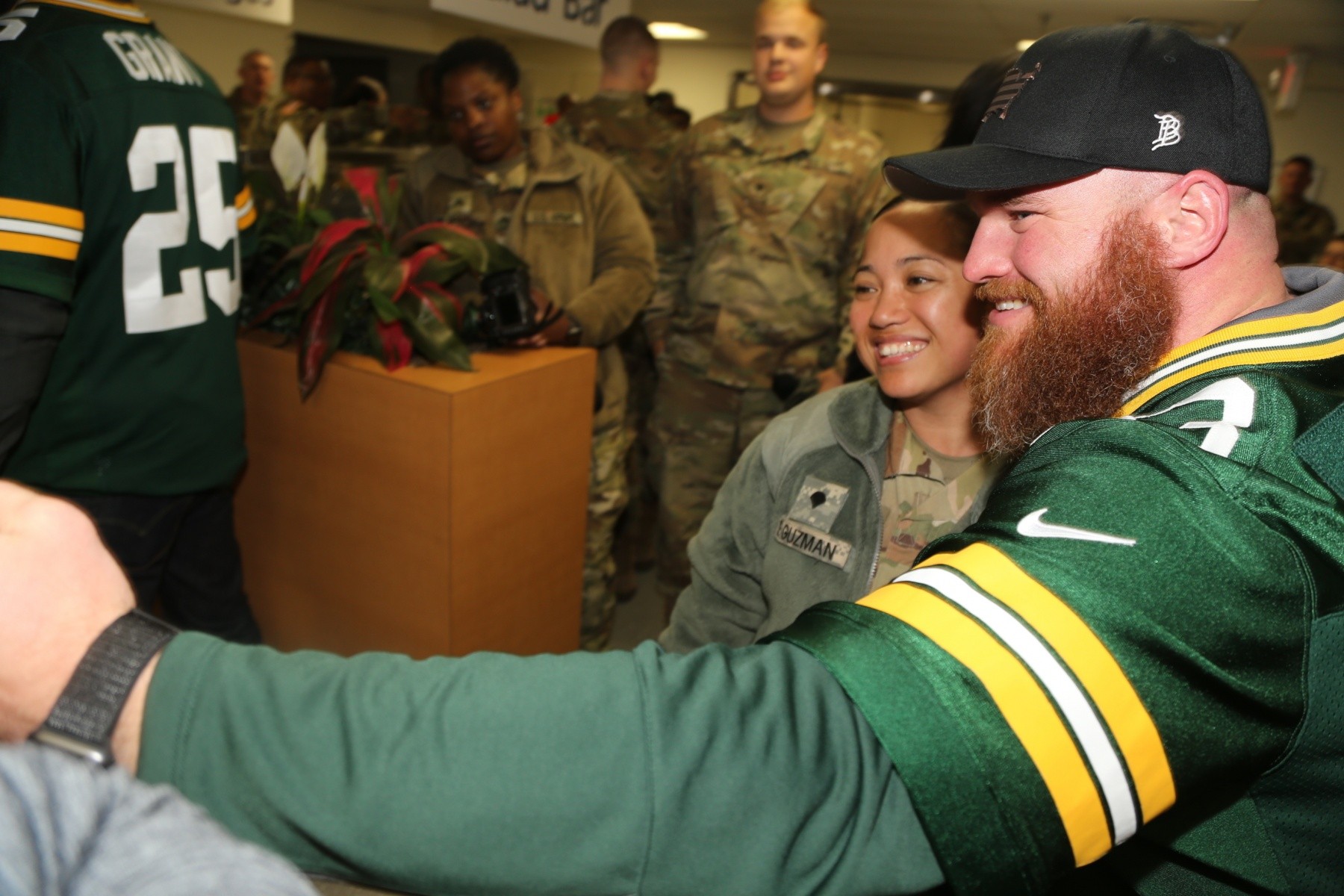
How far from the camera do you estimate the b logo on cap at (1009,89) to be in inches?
35.5

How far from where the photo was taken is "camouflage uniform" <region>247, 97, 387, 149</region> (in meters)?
5.38

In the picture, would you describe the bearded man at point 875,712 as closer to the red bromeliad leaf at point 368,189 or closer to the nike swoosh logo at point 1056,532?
the nike swoosh logo at point 1056,532

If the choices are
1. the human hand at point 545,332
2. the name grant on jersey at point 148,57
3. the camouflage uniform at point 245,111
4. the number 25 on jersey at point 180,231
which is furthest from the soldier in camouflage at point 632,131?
the camouflage uniform at point 245,111

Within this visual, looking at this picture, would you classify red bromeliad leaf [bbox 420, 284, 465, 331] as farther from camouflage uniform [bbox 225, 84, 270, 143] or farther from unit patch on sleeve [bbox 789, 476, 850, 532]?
camouflage uniform [bbox 225, 84, 270, 143]

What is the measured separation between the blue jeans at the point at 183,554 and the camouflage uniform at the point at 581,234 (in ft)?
3.09

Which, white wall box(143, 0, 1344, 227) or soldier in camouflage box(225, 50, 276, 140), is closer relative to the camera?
soldier in camouflage box(225, 50, 276, 140)

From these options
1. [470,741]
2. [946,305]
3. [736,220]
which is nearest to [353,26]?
[736,220]

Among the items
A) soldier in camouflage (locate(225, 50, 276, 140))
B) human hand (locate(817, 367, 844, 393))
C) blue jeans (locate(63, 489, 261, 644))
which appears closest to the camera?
blue jeans (locate(63, 489, 261, 644))

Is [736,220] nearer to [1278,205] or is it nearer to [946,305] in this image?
[946,305]

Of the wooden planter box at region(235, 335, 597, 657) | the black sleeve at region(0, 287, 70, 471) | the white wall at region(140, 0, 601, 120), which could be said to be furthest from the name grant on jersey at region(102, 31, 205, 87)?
the white wall at region(140, 0, 601, 120)

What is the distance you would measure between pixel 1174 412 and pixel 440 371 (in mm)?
1453

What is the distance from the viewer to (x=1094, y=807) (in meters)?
0.57

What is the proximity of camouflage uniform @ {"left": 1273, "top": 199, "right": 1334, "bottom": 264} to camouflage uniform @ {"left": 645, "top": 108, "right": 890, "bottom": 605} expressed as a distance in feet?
15.9

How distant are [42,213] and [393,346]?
63 cm
